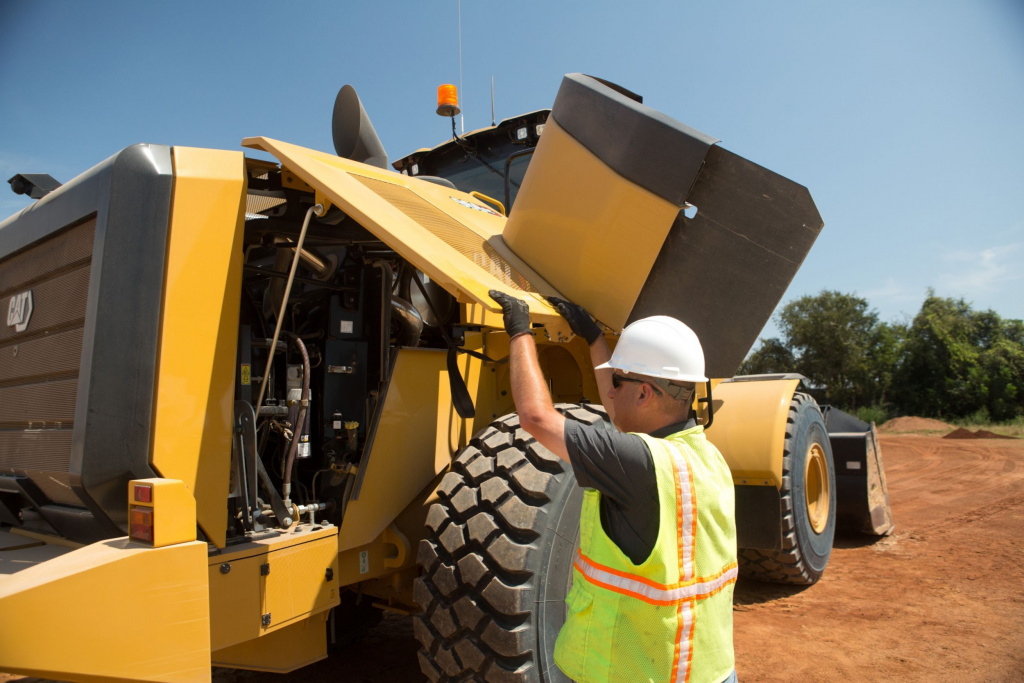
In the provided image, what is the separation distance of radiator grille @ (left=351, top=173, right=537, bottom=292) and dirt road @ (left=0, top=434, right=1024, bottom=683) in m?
2.28

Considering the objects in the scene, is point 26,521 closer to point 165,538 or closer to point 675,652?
point 165,538

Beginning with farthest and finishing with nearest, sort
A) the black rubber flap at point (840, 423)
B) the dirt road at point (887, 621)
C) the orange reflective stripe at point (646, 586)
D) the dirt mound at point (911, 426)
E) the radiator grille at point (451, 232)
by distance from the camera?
the dirt mound at point (911, 426) < the black rubber flap at point (840, 423) < the dirt road at point (887, 621) < the radiator grille at point (451, 232) < the orange reflective stripe at point (646, 586)

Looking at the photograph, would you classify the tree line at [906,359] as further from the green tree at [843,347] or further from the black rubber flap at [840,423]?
the black rubber flap at [840,423]

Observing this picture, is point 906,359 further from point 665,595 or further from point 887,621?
point 665,595

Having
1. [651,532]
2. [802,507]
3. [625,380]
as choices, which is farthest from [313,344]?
[802,507]

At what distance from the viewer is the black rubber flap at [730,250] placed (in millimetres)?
3041

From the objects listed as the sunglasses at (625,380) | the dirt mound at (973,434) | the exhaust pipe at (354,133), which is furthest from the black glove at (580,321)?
the dirt mound at (973,434)

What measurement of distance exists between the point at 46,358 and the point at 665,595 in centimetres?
232

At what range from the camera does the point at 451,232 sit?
302 cm

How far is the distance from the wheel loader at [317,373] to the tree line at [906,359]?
2985 centimetres

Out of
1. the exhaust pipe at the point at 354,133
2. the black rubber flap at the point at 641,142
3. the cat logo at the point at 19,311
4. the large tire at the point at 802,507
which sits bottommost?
the large tire at the point at 802,507

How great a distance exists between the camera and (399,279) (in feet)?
10.5

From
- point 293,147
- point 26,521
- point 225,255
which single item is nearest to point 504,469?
point 225,255

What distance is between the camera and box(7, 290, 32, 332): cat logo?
261 cm
